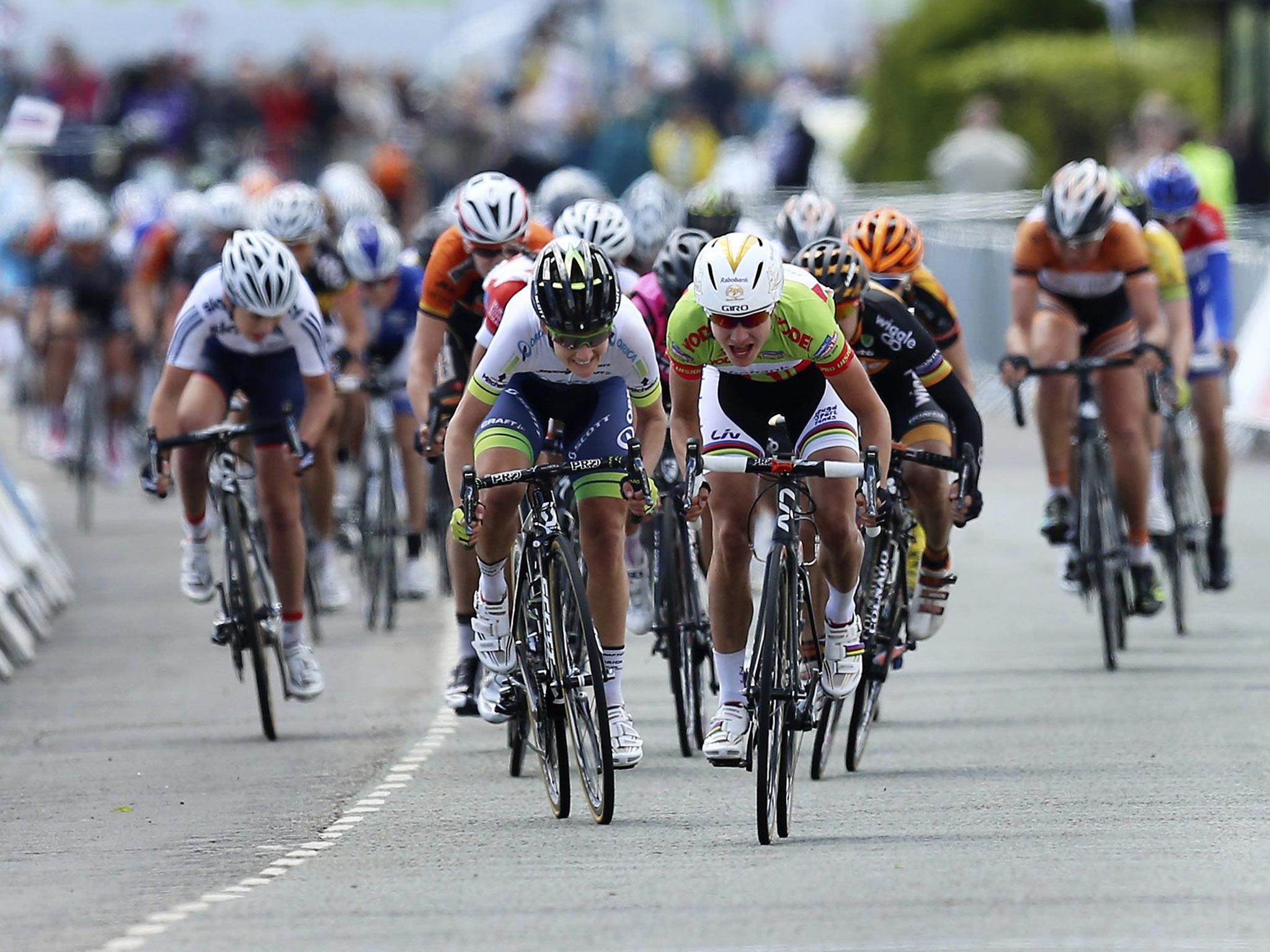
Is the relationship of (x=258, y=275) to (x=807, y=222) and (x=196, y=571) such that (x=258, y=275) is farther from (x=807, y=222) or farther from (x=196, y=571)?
(x=807, y=222)

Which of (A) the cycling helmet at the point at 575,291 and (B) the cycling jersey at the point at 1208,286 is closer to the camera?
(A) the cycling helmet at the point at 575,291

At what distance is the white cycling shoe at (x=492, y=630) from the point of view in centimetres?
927

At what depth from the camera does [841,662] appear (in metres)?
9.12

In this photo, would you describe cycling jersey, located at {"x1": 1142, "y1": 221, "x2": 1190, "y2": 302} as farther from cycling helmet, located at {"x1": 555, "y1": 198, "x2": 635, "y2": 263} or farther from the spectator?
the spectator

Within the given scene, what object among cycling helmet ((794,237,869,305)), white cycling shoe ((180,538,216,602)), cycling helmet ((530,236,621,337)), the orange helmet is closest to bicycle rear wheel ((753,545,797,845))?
cycling helmet ((530,236,621,337))

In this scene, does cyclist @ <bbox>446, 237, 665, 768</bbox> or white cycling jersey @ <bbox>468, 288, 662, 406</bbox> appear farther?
A: white cycling jersey @ <bbox>468, 288, 662, 406</bbox>

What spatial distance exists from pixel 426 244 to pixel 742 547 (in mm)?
6081

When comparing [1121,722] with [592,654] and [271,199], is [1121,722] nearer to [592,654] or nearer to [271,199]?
[592,654]

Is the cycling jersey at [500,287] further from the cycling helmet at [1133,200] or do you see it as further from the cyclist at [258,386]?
the cycling helmet at [1133,200]

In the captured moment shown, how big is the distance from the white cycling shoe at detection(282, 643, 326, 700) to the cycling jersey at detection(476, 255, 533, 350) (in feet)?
6.53

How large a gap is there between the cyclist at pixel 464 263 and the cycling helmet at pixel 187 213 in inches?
362

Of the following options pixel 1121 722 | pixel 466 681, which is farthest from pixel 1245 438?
pixel 466 681

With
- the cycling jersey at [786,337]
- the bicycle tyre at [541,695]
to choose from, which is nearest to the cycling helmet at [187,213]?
the bicycle tyre at [541,695]

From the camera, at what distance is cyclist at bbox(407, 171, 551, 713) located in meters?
10.6
